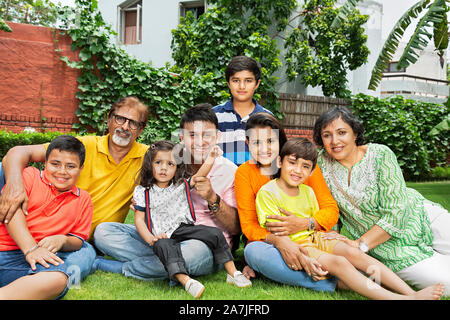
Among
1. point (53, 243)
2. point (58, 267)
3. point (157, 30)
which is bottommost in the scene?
point (58, 267)

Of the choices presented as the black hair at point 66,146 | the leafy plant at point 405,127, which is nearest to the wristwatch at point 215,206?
the black hair at point 66,146

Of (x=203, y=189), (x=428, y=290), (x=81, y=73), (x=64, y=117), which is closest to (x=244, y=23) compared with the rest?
(x=81, y=73)

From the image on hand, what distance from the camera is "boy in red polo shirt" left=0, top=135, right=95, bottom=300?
2.17 m

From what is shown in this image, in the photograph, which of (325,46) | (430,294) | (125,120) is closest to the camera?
(430,294)

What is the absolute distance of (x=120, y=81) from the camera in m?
7.91

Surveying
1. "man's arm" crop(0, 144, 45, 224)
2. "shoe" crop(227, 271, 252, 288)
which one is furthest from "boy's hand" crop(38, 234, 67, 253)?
"shoe" crop(227, 271, 252, 288)

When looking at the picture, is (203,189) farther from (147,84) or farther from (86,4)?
(86,4)

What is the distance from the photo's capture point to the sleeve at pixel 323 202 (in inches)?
101

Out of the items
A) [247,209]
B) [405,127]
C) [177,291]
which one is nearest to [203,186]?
[247,209]

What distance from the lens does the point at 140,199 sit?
9.08 ft

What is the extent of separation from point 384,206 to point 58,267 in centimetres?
218

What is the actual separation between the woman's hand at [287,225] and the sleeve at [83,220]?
4.24 feet

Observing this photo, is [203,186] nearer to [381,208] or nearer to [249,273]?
[249,273]

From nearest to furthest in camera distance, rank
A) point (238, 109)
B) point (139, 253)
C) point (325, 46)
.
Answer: point (139, 253) < point (238, 109) < point (325, 46)
